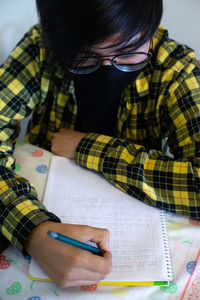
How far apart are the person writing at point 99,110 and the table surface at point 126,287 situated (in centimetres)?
→ 3

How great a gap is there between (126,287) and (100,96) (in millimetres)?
564

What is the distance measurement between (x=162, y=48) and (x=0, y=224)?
710 millimetres

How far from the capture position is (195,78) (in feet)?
2.91

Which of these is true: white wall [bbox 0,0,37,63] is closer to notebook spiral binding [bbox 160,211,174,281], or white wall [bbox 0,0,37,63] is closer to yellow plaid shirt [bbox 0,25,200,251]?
yellow plaid shirt [bbox 0,25,200,251]

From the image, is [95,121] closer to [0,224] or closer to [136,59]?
[136,59]

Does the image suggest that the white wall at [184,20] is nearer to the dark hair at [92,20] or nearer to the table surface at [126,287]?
the dark hair at [92,20]

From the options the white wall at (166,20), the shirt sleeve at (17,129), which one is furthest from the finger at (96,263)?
the white wall at (166,20)

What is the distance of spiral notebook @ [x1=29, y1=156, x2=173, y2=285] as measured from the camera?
62 centimetres

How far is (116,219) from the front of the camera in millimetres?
719

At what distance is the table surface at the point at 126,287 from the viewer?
0.58 metres

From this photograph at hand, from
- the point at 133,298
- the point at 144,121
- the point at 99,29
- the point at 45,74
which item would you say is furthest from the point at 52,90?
the point at 133,298

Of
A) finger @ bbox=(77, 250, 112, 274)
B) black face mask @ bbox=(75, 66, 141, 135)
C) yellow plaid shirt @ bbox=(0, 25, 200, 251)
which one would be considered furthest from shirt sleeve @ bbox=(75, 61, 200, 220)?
finger @ bbox=(77, 250, 112, 274)

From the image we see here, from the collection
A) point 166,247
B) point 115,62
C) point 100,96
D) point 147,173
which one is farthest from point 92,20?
point 166,247

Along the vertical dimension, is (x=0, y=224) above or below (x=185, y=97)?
below
